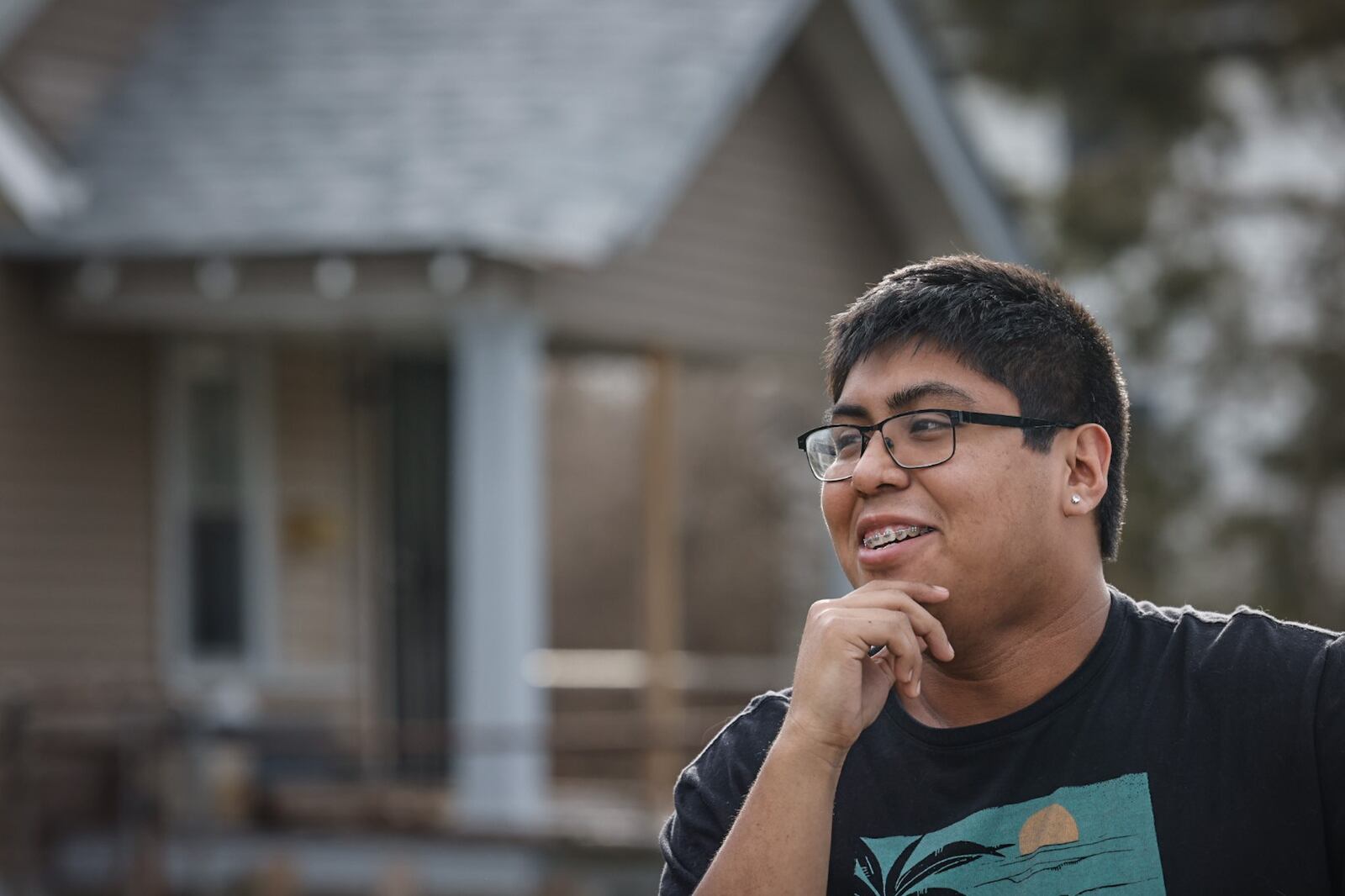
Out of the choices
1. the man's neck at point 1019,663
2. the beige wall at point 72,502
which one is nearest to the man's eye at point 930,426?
the man's neck at point 1019,663

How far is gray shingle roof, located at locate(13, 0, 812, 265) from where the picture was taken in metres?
9.60

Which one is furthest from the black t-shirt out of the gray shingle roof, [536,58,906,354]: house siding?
[536,58,906,354]: house siding

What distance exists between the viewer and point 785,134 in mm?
12273

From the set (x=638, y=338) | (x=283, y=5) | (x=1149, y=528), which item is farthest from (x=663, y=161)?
(x=1149, y=528)

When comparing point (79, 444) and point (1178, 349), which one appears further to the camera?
point (1178, 349)

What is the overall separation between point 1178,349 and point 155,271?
1029cm

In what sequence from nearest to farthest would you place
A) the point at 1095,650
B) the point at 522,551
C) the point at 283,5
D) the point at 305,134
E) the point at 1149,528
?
the point at 1095,650
the point at 522,551
the point at 305,134
the point at 283,5
the point at 1149,528

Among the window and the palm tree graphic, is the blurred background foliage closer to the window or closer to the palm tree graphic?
the window

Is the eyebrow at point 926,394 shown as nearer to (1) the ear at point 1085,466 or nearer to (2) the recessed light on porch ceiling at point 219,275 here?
(1) the ear at point 1085,466

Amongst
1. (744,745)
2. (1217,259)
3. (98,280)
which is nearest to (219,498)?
(98,280)

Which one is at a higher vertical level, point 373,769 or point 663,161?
point 663,161

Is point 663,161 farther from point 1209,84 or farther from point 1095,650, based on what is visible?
point 1209,84

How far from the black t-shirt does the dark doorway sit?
28.7ft

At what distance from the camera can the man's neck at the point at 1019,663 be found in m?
2.79
